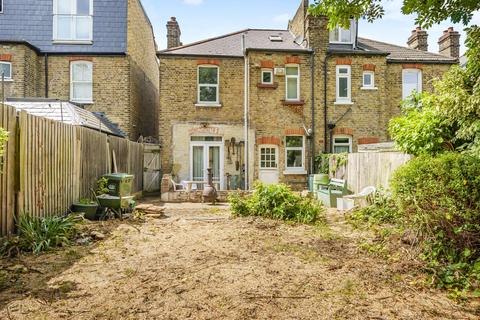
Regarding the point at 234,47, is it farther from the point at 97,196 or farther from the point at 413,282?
the point at 413,282

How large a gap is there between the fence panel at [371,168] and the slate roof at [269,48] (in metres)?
7.32

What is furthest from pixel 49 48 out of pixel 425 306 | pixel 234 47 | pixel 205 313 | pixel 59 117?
pixel 425 306

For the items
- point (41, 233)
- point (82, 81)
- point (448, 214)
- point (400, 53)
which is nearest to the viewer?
point (448, 214)

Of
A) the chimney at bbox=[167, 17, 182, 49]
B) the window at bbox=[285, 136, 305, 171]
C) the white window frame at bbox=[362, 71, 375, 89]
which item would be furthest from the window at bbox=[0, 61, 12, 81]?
the white window frame at bbox=[362, 71, 375, 89]

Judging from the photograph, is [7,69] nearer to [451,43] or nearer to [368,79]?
[368,79]

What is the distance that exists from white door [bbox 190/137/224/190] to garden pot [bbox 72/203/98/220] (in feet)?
26.7

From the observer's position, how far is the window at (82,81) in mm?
16219

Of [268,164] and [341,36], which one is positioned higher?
[341,36]

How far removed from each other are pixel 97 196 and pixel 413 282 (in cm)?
769

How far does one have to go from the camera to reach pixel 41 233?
5887 millimetres

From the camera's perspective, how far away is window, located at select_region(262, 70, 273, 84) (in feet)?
54.3

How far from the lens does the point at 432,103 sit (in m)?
7.56

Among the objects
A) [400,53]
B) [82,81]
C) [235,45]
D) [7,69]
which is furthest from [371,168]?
[7,69]

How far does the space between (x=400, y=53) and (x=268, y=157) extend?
30.3 ft
